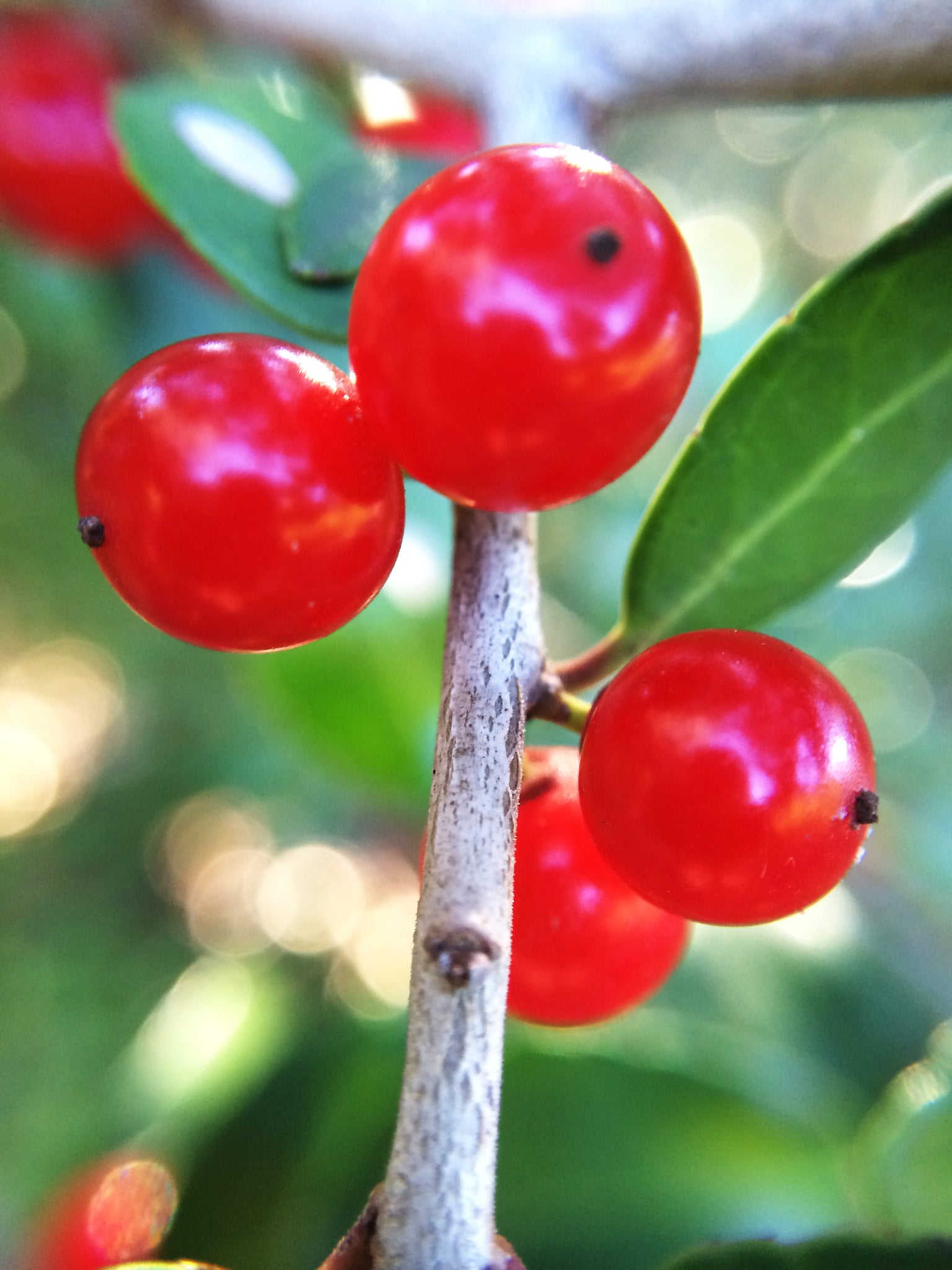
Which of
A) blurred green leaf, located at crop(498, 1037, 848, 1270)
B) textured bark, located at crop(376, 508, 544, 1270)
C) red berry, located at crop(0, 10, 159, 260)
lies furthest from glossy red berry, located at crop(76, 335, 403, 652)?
red berry, located at crop(0, 10, 159, 260)

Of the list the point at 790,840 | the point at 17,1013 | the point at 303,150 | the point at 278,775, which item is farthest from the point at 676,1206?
the point at 17,1013

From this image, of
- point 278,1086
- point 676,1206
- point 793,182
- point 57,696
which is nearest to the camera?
point 676,1206

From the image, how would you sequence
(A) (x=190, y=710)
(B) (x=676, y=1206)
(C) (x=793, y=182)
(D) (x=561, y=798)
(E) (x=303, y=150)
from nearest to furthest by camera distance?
(D) (x=561, y=798), (B) (x=676, y=1206), (E) (x=303, y=150), (A) (x=190, y=710), (C) (x=793, y=182)

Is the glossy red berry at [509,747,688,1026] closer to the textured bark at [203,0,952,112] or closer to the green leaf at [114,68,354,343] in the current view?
the green leaf at [114,68,354,343]

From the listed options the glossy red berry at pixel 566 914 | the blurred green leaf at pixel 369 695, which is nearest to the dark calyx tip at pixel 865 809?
the glossy red berry at pixel 566 914

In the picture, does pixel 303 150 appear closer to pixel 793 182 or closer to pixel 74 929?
pixel 74 929

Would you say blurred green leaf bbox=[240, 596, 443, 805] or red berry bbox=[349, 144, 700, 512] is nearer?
red berry bbox=[349, 144, 700, 512]
